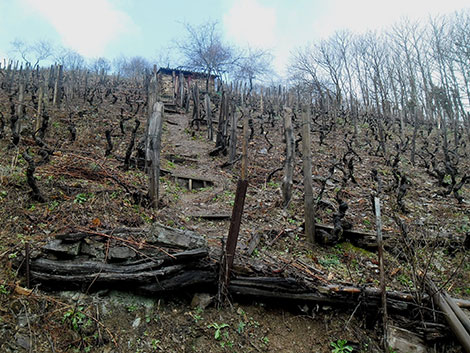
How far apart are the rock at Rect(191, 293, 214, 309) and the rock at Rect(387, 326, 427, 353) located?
1940 millimetres

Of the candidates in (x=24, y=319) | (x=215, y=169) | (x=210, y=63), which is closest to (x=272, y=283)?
(x=24, y=319)

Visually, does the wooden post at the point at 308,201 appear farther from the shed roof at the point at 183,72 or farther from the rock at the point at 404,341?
the shed roof at the point at 183,72

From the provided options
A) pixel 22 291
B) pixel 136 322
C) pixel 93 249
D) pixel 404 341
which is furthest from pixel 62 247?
pixel 404 341

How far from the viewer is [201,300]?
318 centimetres

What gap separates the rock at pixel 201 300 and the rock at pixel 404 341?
194cm

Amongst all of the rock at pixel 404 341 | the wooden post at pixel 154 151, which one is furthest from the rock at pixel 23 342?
the rock at pixel 404 341

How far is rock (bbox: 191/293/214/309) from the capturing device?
124 inches

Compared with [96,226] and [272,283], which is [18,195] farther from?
[272,283]

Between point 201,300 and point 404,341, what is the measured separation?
2.16 meters

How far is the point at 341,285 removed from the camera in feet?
10.7

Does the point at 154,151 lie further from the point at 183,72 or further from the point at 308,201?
the point at 183,72

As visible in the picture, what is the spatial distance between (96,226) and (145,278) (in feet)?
3.56

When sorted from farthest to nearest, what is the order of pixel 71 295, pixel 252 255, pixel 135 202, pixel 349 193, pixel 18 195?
pixel 349 193 → pixel 135 202 → pixel 18 195 → pixel 252 255 → pixel 71 295

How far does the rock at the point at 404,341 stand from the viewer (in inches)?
114
